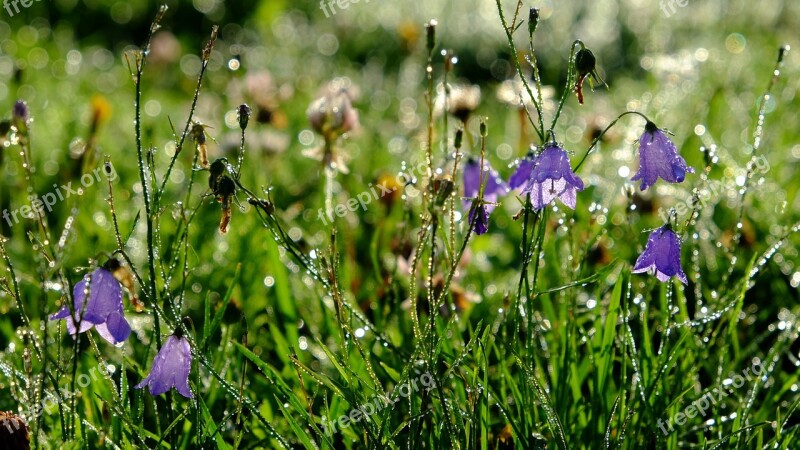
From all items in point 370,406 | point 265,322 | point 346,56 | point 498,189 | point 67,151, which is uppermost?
point 346,56

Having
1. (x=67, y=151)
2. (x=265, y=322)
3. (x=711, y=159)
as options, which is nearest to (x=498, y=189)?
(x=711, y=159)

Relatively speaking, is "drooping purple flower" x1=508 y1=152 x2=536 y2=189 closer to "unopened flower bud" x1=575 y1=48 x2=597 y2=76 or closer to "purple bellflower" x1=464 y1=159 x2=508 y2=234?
"purple bellflower" x1=464 y1=159 x2=508 y2=234

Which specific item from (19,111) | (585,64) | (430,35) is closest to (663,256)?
(585,64)

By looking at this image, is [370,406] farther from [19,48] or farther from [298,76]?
[19,48]

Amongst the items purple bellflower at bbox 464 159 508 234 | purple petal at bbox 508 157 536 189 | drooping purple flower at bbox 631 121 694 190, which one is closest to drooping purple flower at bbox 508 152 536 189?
purple petal at bbox 508 157 536 189

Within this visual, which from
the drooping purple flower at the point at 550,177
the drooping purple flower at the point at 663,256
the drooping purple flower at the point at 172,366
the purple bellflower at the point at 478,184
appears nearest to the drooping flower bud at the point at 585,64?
the drooping purple flower at the point at 550,177

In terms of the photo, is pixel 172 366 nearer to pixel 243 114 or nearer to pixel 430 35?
pixel 243 114

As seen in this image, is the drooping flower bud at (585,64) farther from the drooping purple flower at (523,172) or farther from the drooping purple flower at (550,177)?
the drooping purple flower at (523,172)
